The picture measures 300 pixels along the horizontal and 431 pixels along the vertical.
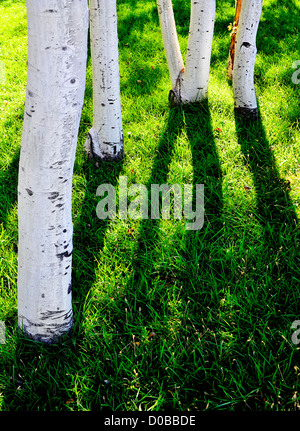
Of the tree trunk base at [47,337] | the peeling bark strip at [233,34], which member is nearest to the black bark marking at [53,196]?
the tree trunk base at [47,337]

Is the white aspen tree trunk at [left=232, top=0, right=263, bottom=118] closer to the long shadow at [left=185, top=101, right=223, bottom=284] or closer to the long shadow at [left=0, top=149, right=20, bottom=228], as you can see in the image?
the long shadow at [left=185, top=101, right=223, bottom=284]

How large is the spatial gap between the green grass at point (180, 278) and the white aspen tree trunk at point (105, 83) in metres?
0.20

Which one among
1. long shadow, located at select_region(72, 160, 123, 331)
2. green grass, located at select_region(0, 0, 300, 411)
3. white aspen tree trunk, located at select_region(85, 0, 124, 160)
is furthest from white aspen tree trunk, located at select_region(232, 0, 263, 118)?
long shadow, located at select_region(72, 160, 123, 331)

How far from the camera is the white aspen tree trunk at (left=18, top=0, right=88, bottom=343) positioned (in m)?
1.43

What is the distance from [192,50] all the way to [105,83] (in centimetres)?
132

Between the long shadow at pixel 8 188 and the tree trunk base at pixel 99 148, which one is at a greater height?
the tree trunk base at pixel 99 148

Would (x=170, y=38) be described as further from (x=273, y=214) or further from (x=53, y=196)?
(x=53, y=196)

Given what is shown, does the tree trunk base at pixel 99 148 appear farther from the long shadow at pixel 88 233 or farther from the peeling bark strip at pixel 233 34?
the peeling bark strip at pixel 233 34

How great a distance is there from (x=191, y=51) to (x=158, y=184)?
5.76 ft

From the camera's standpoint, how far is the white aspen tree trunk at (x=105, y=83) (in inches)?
115

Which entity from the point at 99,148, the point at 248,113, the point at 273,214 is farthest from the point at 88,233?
the point at 248,113

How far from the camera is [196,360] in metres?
1.98

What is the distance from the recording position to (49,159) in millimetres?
1614

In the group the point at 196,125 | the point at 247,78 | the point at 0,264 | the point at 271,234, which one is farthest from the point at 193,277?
the point at 247,78
